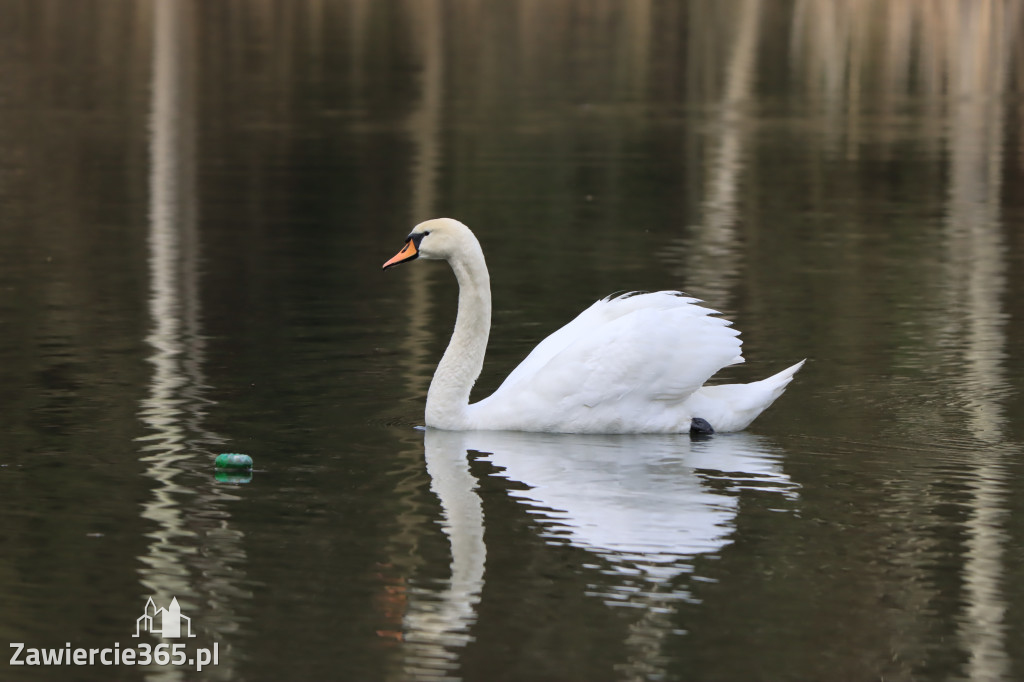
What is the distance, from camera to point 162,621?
6.98 meters

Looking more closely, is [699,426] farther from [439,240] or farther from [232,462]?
[232,462]

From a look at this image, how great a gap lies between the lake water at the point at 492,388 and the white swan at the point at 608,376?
0.59ft

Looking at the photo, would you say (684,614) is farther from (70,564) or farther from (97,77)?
(97,77)

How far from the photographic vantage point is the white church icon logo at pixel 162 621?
687 centimetres

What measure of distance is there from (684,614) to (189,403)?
15.1ft

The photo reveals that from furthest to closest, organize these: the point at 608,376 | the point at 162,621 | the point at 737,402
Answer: the point at 737,402 < the point at 608,376 < the point at 162,621

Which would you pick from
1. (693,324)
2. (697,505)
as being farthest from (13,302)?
(697,505)

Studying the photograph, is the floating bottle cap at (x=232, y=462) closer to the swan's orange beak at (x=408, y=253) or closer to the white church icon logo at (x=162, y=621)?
the swan's orange beak at (x=408, y=253)

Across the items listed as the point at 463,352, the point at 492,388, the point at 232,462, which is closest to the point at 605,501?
the point at 232,462

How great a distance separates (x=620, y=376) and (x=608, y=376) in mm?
64

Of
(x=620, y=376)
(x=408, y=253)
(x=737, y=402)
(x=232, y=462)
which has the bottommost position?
(x=232, y=462)

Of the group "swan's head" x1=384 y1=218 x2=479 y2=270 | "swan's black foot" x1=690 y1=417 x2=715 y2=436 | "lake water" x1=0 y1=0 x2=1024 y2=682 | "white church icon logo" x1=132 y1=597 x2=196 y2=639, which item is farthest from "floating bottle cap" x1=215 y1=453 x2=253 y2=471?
"swan's black foot" x1=690 y1=417 x2=715 y2=436

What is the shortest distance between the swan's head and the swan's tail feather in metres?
1.52

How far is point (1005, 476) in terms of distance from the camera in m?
9.14
